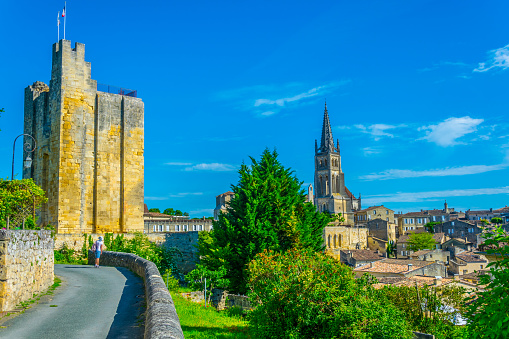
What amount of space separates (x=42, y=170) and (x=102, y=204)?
426 cm

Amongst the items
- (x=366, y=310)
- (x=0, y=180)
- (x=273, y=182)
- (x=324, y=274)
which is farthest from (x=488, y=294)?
(x=273, y=182)

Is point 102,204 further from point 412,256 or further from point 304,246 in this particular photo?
point 412,256

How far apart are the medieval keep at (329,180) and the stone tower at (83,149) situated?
109 metres

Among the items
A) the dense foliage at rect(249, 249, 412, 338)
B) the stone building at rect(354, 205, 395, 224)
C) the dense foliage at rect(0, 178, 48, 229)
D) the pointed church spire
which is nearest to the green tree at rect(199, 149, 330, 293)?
the dense foliage at rect(249, 249, 412, 338)

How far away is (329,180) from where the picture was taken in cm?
14075

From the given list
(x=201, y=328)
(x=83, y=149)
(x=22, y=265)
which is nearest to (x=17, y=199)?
(x=22, y=265)

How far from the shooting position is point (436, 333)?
22.3m

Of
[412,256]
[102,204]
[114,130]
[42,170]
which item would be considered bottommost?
[412,256]

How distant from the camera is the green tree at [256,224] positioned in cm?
2684

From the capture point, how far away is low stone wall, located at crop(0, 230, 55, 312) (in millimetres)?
9617

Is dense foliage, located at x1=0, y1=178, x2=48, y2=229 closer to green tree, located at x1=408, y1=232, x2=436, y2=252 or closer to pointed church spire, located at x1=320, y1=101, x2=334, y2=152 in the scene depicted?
green tree, located at x1=408, y1=232, x2=436, y2=252

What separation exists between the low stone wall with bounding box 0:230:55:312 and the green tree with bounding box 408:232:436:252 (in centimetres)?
8451

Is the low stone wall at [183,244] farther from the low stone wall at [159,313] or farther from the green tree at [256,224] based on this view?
the low stone wall at [159,313]

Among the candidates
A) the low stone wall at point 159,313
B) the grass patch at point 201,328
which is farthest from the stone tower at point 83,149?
the grass patch at point 201,328
